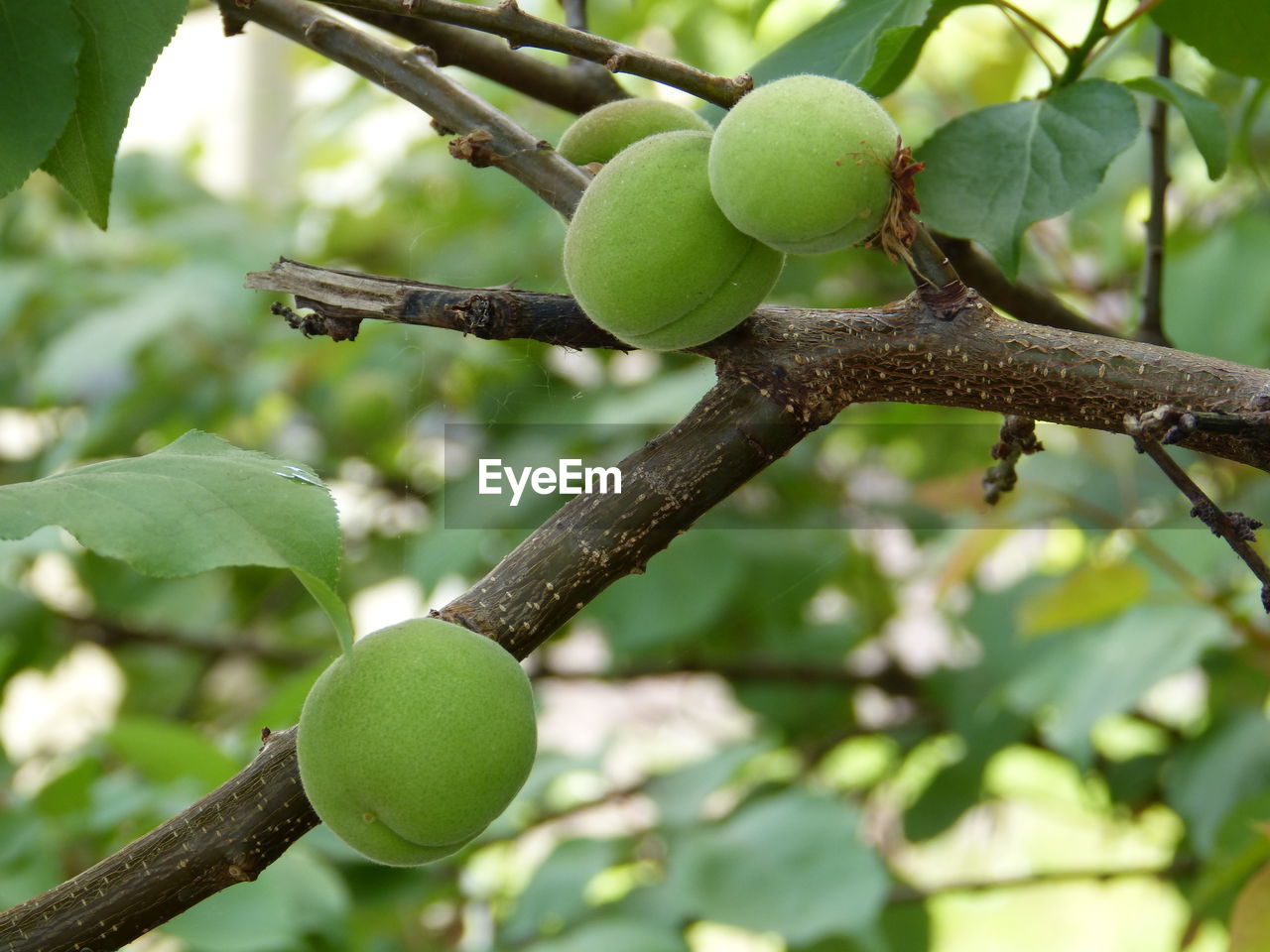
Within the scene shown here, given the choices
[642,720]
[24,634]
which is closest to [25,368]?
[24,634]

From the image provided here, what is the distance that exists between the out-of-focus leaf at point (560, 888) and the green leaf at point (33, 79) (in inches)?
Result: 50.4

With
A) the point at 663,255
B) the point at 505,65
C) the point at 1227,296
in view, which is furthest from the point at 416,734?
the point at 1227,296

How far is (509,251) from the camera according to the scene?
1.45 meters

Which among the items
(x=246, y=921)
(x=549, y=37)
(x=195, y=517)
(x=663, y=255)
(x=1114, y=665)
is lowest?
(x=246, y=921)

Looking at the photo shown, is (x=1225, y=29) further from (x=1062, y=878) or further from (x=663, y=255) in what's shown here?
(x=1062, y=878)

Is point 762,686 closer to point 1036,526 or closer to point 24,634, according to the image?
point 1036,526

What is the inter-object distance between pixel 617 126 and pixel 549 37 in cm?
17

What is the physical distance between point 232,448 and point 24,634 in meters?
1.70

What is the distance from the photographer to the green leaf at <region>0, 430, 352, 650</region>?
0.59 meters

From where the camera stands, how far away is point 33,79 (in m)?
0.80

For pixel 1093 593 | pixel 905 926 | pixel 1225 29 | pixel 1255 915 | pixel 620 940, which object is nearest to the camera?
pixel 1225 29

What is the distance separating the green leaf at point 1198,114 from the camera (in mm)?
982

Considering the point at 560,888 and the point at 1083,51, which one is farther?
the point at 560,888

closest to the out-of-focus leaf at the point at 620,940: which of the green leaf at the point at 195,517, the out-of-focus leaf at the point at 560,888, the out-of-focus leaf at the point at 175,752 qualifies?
the out-of-focus leaf at the point at 560,888
